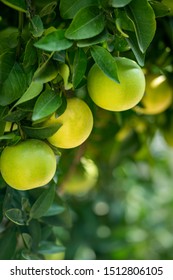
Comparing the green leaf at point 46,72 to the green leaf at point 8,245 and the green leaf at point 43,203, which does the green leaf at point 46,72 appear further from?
the green leaf at point 8,245

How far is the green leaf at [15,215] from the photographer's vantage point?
82 centimetres

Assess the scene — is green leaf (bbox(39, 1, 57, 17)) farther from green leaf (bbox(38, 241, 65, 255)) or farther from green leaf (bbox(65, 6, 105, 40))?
green leaf (bbox(38, 241, 65, 255))

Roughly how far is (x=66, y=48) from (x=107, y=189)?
57.1 inches

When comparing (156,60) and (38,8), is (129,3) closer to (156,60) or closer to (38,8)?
(38,8)

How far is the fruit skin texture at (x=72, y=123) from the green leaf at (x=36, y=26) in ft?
0.33

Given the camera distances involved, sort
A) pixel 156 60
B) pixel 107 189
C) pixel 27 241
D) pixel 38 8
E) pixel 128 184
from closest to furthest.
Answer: pixel 38 8, pixel 27 241, pixel 156 60, pixel 107 189, pixel 128 184

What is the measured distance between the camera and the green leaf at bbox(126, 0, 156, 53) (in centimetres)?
70

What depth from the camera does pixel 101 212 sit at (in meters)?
2.18

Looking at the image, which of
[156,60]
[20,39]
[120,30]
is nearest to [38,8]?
[20,39]

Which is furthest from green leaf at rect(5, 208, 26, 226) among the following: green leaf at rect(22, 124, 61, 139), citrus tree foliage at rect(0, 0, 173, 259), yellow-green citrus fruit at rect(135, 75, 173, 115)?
yellow-green citrus fruit at rect(135, 75, 173, 115)

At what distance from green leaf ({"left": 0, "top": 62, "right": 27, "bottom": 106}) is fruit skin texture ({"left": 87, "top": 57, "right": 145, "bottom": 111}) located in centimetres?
9

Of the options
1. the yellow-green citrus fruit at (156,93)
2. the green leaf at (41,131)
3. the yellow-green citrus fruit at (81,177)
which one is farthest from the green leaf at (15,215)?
the yellow-green citrus fruit at (81,177)

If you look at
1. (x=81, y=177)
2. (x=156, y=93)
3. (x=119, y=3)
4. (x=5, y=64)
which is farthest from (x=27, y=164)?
(x=81, y=177)

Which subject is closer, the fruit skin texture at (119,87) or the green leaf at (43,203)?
the fruit skin texture at (119,87)
